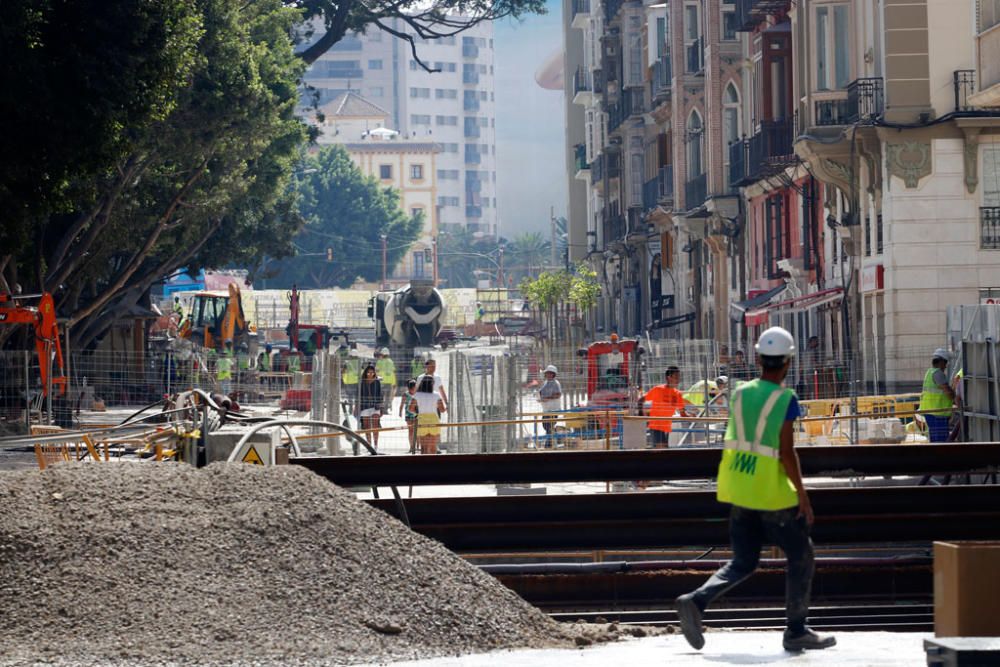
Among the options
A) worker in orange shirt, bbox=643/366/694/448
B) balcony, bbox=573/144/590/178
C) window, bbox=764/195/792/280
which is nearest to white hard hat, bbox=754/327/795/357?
worker in orange shirt, bbox=643/366/694/448

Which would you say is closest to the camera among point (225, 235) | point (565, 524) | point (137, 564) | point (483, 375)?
point (137, 564)

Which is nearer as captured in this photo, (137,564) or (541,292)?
(137,564)

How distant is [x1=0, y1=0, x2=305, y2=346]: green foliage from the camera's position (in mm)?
23547

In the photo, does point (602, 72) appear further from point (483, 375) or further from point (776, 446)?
point (776, 446)

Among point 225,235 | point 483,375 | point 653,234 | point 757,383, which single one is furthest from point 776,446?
point 653,234

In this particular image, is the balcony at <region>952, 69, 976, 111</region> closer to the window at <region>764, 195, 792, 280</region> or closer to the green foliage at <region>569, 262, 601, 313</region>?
the window at <region>764, 195, 792, 280</region>

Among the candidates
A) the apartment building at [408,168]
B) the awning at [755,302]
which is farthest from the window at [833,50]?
the apartment building at [408,168]

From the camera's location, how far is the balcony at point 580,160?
91.7 meters

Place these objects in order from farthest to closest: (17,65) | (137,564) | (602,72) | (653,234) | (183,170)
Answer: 1. (602,72)
2. (653,234)
3. (183,170)
4. (17,65)
5. (137,564)

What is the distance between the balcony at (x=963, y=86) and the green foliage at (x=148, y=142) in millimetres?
14225

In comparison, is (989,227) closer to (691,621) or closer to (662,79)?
(662,79)

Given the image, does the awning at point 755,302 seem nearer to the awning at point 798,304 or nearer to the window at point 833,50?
the awning at point 798,304

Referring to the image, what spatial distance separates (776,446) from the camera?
8.53m

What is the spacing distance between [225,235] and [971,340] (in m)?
35.5
